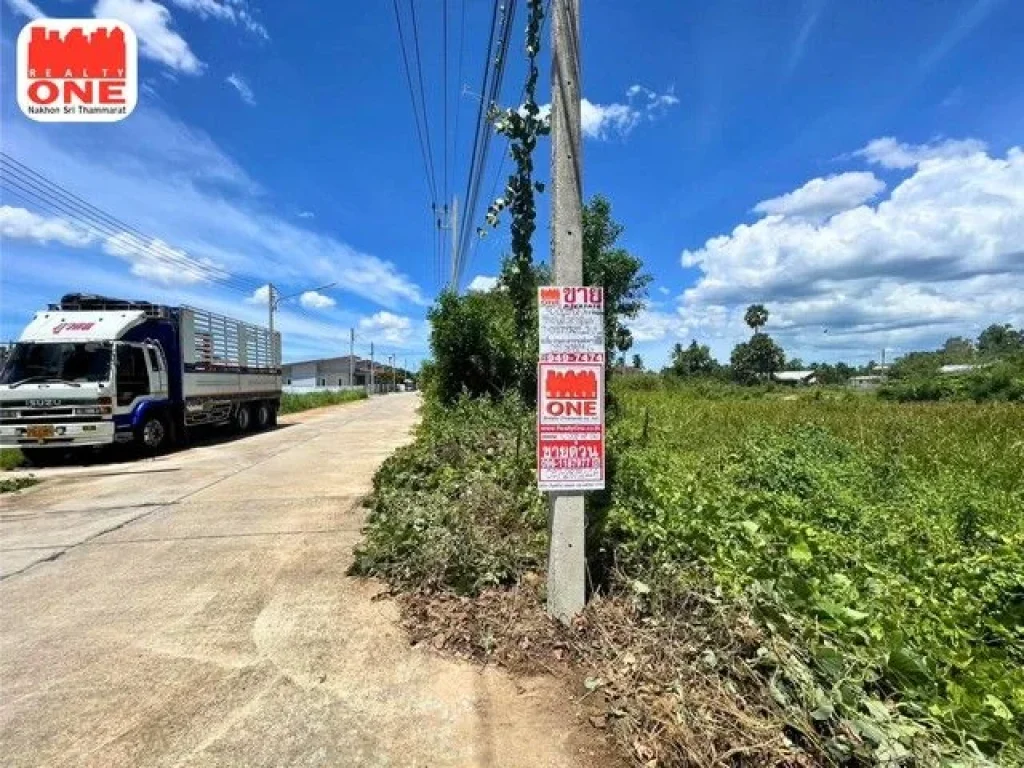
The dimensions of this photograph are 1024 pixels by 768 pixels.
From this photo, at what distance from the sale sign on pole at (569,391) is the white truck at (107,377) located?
11455 mm

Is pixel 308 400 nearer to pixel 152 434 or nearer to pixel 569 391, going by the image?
pixel 152 434

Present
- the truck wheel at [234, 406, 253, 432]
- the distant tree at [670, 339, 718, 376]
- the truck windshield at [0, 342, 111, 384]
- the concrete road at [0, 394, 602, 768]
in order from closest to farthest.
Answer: the concrete road at [0, 394, 602, 768], the truck windshield at [0, 342, 111, 384], the truck wheel at [234, 406, 253, 432], the distant tree at [670, 339, 718, 376]

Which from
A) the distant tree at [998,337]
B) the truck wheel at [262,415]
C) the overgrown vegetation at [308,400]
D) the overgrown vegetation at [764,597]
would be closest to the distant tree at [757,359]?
the distant tree at [998,337]

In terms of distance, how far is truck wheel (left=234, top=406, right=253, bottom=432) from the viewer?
17.7 m

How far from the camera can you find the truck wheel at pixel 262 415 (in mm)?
19641

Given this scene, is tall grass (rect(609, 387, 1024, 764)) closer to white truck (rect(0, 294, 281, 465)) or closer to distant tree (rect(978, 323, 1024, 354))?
white truck (rect(0, 294, 281, 465))

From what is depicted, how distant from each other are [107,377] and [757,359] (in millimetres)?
83041

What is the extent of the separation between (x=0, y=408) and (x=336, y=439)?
6701 millimetres

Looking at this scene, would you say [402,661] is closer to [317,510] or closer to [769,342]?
[317,510]

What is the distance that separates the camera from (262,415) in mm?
19922

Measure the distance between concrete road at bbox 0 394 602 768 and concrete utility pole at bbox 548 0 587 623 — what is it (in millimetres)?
637

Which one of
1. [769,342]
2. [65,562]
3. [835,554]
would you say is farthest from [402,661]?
[769,342]

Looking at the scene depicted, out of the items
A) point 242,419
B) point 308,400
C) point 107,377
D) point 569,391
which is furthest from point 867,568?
point 308,400

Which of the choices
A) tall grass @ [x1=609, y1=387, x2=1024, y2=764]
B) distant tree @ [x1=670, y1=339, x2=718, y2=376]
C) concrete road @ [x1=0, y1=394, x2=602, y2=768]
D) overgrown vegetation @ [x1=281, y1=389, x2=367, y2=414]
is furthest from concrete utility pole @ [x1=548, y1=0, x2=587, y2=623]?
distant tree @ [x1=670, y1=339, x2=718, y2=376]
